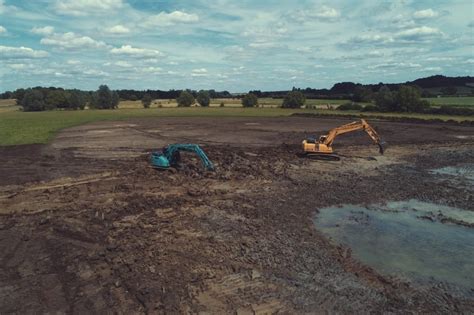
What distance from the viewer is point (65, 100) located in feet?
380

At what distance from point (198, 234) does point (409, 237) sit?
6.90 m

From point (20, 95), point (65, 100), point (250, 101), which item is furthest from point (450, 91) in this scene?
point (20, 95)

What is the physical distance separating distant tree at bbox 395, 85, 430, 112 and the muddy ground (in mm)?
46325

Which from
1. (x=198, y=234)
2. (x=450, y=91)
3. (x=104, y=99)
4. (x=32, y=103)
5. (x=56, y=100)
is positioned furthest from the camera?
(x=450, y=91)

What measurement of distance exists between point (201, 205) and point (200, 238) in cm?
382

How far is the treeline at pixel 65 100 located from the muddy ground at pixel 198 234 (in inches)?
3546

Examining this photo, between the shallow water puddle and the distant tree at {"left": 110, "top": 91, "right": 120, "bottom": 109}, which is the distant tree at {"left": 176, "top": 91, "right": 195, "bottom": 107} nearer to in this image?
the distant tree at {"left": 110, "top": 91, "right": 120, "bottom": 109}

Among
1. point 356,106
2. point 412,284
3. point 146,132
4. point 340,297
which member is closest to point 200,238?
point 340,297

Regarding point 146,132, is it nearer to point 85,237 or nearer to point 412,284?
point 85,237

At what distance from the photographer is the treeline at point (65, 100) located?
363 ft

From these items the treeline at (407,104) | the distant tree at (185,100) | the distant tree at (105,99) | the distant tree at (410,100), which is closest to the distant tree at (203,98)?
the distant tree at (185,100)

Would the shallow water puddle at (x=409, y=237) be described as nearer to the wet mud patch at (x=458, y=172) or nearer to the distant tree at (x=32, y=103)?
the wet mud patch at (x=458, y=172)

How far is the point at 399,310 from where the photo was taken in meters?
8.88

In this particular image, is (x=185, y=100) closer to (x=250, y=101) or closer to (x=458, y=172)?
(x=250, y=101)
